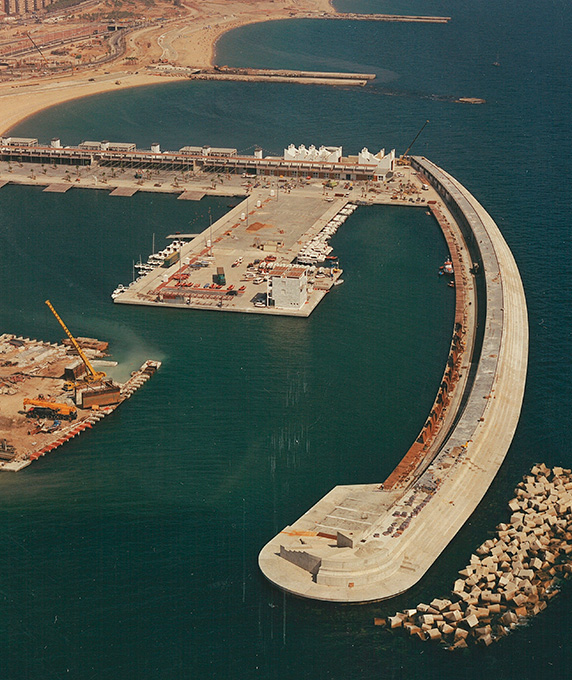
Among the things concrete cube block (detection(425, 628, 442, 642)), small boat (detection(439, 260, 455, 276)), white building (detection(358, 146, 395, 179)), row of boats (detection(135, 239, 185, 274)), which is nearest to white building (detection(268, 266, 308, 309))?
row of boats (detection(135, 239, 185, 274))

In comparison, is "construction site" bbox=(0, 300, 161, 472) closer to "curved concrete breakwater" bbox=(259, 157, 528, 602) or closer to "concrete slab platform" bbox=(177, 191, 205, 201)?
"curved concrete breakwater" bbox=(259, 157, 528, 602)

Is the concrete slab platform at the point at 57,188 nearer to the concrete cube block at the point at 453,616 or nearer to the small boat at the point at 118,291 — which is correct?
the small boat at the point at 118,291

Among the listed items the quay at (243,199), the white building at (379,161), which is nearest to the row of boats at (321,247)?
the quay at (243,199)

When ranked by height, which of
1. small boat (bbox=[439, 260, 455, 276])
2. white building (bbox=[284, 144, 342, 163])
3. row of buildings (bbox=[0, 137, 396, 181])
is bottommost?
small boat (bbox=[439, 260, 455, 276])

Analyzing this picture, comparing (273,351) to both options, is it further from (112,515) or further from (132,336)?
(112,515)

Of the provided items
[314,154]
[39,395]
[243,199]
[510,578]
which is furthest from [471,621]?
[314,154]

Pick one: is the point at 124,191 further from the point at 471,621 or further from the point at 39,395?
the point at 471,621

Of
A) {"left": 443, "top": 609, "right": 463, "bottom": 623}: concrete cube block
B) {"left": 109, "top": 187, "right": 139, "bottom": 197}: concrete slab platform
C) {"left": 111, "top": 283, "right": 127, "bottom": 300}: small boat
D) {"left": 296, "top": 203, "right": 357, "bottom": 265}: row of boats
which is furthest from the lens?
{"left": 109, "top": 187, "right": 139, "bottom": 197}: concrete slab platform
